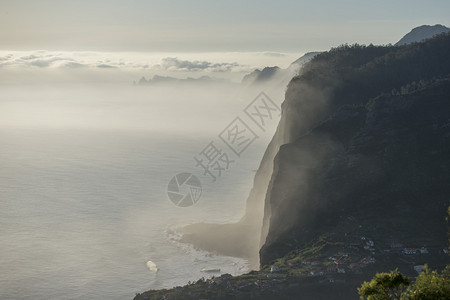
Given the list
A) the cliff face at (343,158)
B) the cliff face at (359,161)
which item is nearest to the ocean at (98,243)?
the cliff face at (343,158)

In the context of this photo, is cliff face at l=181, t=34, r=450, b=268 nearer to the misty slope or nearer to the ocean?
the misty slope

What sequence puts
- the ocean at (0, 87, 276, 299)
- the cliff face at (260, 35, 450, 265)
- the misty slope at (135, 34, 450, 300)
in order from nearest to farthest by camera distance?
the misty slope at (135, 34, 450, 300), the cliff face at (260, 35, 450, 265), the ocean at (0, 87, 276, 299)

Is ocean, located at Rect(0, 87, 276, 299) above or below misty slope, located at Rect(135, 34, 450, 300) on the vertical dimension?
below

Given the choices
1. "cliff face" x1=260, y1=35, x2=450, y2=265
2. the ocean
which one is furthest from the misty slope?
the ocean

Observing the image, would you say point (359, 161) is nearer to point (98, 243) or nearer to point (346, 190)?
point (346, 190)

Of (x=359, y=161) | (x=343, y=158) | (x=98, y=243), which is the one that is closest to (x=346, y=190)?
(x=359, y=161)

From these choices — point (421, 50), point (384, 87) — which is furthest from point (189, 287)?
point (421, 50)

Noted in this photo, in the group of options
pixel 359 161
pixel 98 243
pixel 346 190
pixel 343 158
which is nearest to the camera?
pixel 346 190

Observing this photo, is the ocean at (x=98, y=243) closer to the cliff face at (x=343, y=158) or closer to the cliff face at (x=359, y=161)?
the cliff face at (x=343, y=158)
